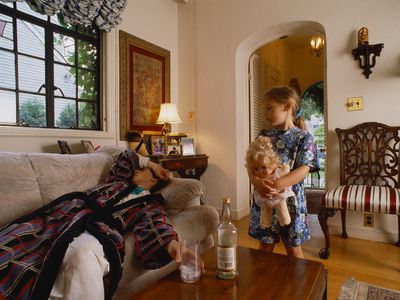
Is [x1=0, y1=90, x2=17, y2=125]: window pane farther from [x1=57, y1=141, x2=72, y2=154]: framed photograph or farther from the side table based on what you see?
the side table

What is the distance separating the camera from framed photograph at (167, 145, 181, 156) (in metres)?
2.99

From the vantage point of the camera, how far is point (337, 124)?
2598 mm

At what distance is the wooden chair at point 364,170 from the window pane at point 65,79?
2385 mm

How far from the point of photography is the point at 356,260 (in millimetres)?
2057

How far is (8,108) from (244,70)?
2.51 m

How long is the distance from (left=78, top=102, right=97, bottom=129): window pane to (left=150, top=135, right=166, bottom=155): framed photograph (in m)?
0.59

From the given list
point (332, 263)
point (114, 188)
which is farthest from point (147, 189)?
point (332, 263)

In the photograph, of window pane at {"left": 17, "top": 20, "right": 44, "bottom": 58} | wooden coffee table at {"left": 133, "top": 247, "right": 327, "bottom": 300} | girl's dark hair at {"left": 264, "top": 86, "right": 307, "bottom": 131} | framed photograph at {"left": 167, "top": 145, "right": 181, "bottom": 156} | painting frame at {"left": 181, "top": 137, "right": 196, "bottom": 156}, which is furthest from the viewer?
painting frame at {"left": 181, "top": 137, "right": 196, "bottom": 156}

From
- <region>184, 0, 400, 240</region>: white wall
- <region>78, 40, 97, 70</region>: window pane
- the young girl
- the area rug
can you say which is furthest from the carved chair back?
<region>78, 40, 97, 70</region>: window pane

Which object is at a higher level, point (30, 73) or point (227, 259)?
point (30, 73)

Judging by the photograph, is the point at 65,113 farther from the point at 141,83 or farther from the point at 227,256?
the point at 227,256

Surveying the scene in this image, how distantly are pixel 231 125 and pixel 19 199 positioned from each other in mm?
2343

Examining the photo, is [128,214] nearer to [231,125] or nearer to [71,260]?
[71,260]

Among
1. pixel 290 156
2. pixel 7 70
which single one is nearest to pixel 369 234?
pixel 290 156
